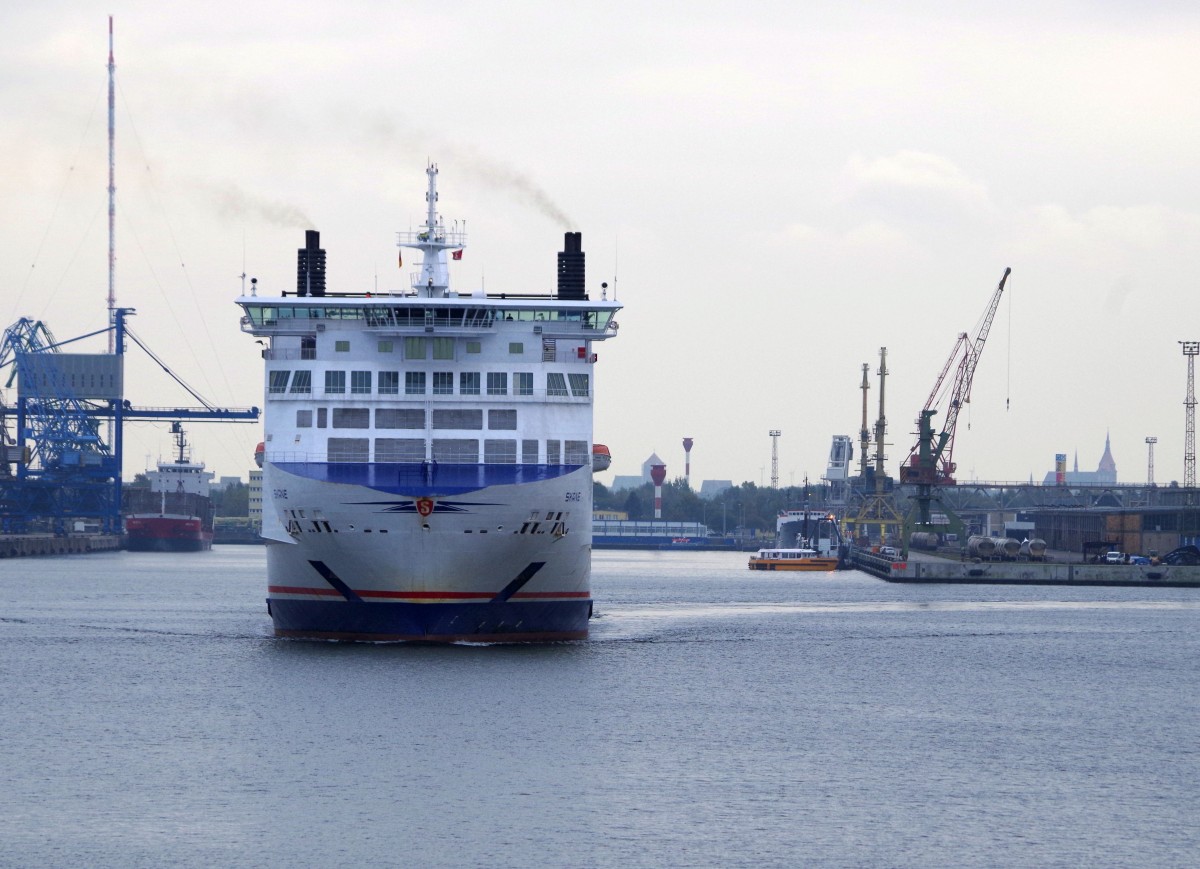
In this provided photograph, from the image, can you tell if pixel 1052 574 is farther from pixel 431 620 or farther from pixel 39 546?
pixel 39 546

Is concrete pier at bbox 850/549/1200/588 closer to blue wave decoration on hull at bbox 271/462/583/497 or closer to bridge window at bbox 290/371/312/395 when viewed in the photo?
blue wave decoration on hull at bbox 271/462/583/497

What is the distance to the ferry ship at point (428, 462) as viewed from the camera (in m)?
52.9

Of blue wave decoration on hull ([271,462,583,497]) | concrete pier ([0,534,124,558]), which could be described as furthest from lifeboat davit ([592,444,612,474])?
concrete pier ([0,534,124,558])

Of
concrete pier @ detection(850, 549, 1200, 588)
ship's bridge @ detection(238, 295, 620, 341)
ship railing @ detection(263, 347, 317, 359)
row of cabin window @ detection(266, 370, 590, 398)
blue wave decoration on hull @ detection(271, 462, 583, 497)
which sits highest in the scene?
ship's bridge @ detection(238, 295, 620, 341)

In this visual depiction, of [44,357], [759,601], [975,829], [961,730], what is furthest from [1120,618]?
[44,357]

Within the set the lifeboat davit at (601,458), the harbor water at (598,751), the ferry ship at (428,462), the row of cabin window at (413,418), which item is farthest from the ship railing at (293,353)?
the lifeboat davit at (601,458)

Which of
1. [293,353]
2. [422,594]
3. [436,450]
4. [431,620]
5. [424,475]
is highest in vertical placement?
[293,353]

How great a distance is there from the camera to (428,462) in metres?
53.5

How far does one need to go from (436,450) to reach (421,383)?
8.65 ft

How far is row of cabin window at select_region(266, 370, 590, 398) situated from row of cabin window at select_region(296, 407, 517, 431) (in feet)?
2.05

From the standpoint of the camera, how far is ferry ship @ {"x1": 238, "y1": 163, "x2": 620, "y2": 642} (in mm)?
52875

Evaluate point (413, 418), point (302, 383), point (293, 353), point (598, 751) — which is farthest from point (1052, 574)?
point (598, 751)

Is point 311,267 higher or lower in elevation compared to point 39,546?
higher

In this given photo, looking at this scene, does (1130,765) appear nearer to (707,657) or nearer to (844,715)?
(844,715)
